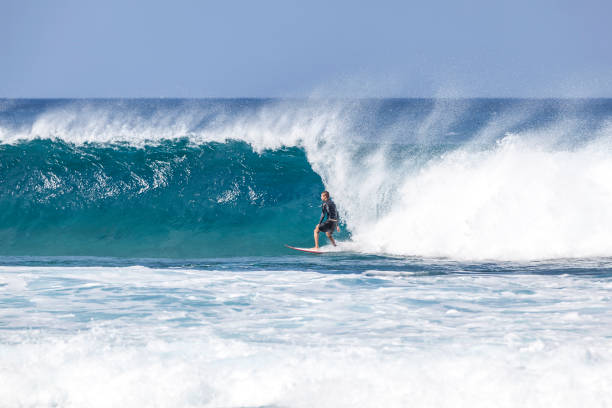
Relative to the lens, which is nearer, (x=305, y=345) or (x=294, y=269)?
(x=305, y=345)

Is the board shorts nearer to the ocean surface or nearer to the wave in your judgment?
the ocean surface

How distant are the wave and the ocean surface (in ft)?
0.15

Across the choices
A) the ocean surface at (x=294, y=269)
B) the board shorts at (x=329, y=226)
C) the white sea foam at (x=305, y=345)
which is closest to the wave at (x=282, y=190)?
the ocean surface at (x=294, y=269)

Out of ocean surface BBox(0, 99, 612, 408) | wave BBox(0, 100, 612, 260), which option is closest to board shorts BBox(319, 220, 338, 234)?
ocean surface BBox(0, 99, 612, 408)

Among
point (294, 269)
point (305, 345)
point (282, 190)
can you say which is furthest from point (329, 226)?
point (305, 345)

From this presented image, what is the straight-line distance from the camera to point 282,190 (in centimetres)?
1402

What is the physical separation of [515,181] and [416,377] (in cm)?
763

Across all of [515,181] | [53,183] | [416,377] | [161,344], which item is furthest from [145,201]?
[416,377]

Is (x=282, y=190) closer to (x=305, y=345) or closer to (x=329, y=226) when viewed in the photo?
(x=329, y=226)

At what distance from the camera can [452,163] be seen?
12.2m

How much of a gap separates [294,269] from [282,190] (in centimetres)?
530

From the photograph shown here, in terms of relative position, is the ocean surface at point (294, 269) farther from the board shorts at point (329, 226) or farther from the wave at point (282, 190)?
the board shorts at point (329, 226)

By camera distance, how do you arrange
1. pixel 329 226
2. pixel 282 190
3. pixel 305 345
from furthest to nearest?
pixel 282 190
pixel 329 226
pixel 305 345

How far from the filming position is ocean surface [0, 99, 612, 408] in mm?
4438
